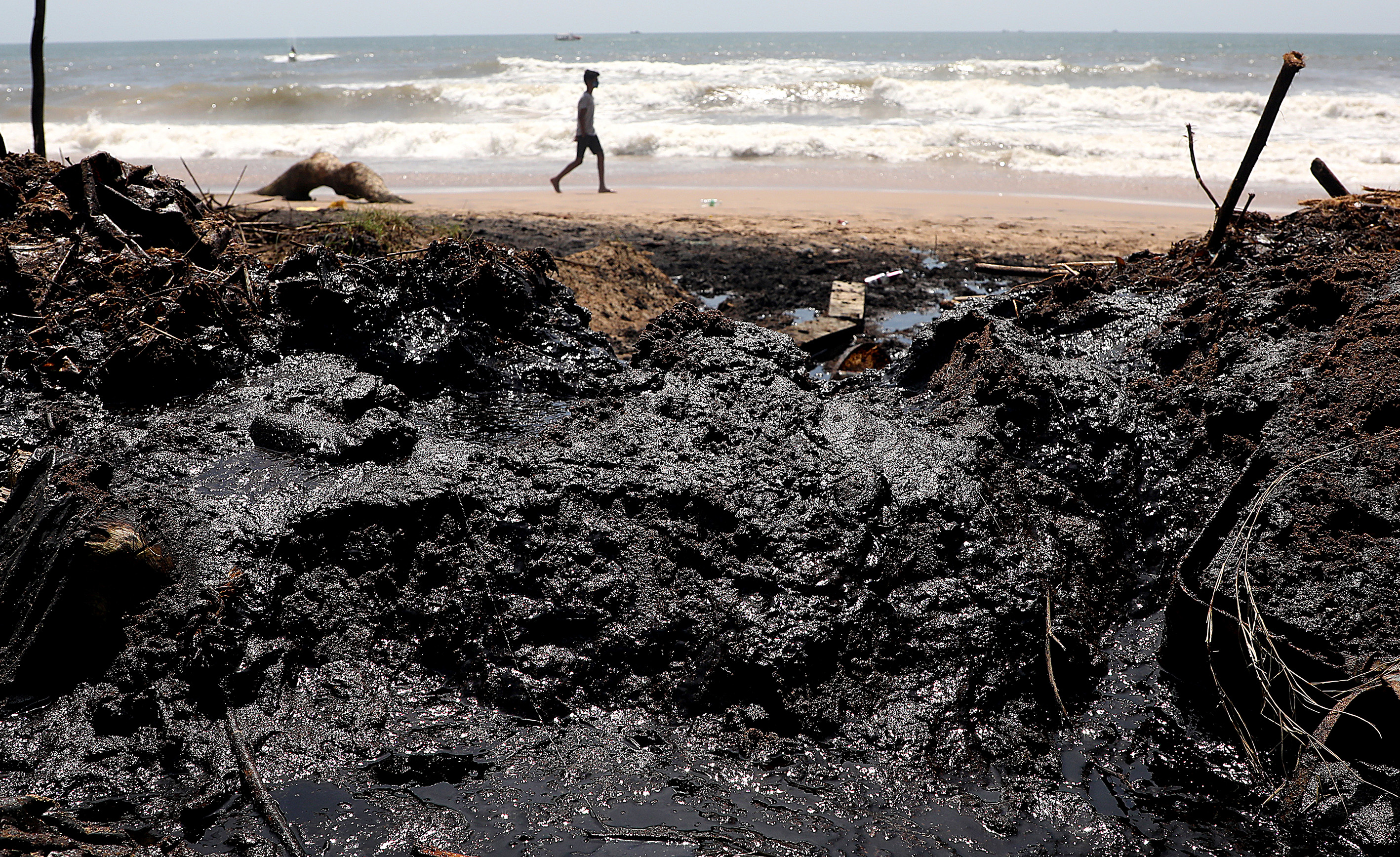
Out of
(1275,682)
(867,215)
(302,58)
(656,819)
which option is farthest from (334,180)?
(302,58)

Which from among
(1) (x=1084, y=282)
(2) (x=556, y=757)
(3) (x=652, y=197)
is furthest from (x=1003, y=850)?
(3) (x=652, y=197)

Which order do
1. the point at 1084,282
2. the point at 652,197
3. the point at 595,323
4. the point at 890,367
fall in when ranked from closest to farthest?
1. the point at 890,367
2. the point at 1084,282
3. the point at 595,323
4. the point at 652,197

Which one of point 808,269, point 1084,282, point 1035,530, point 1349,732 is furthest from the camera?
point 808,269

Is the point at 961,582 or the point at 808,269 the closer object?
the point at 961,582

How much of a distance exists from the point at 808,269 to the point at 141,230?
488 centimetres

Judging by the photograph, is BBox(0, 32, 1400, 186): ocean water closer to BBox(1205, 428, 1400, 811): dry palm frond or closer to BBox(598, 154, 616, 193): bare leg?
BBox(598, 154, 616, 193): bare leg

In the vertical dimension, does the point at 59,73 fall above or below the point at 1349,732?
above

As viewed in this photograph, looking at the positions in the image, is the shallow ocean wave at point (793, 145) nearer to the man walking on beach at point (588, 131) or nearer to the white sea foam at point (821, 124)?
the white sea foam at point (821, 124)

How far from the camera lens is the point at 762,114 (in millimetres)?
21391

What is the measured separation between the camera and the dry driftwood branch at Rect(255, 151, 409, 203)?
10906 millimetres

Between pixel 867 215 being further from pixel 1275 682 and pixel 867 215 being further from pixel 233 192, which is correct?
pixel 1275 682

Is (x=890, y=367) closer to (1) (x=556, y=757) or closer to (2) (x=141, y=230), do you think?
(1) (x=556, y=757)

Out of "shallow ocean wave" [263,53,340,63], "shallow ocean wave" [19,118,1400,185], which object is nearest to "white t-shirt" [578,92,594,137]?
"shallow ocean wave" [19,118,1400,185]

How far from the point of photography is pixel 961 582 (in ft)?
8.93
